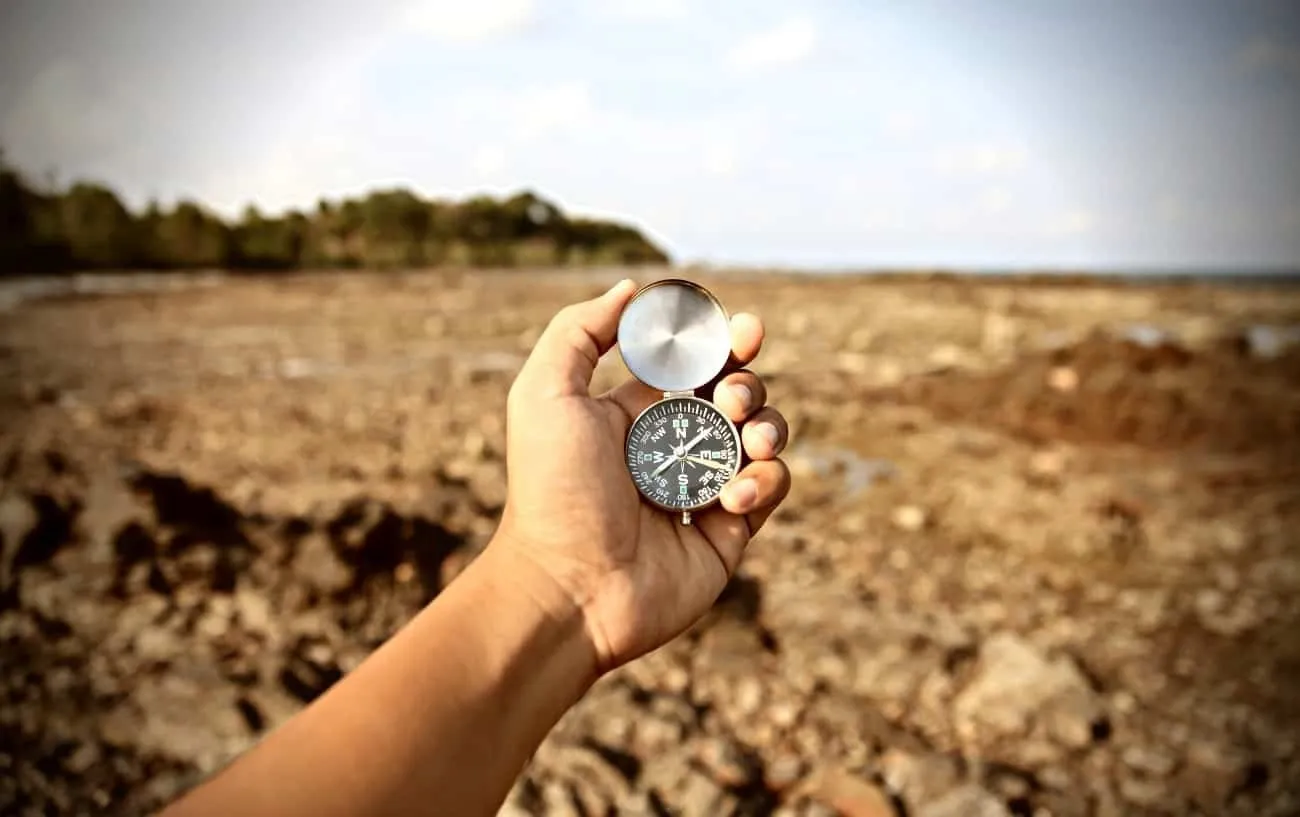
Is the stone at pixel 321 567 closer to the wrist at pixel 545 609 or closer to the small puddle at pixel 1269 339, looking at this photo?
the wrist at pixel 545 609

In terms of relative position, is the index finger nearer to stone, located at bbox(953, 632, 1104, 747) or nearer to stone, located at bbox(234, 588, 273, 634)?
stone, located at bbox(953, 632, 1104, 747)

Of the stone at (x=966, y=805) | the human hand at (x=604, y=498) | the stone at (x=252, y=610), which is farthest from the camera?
the stone at (x=252, y=610)

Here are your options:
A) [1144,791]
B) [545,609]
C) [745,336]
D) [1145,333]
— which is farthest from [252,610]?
[1145,333]

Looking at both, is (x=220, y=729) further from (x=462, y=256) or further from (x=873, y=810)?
(x=462, y=256)

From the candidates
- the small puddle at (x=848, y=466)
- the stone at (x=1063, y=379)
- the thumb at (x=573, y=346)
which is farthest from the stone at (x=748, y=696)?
the stone at (x=1063, y=379)

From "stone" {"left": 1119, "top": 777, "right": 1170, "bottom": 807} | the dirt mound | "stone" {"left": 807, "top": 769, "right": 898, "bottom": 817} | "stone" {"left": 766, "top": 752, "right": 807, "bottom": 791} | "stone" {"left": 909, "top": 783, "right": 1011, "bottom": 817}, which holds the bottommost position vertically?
"stone" {"left": 1119, "top": 777, "right": 1170, "bottom": 807}

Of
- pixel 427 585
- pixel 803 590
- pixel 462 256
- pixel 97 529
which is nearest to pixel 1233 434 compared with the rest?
pixel 803 590

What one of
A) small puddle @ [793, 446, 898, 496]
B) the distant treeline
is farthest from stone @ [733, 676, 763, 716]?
the distant treeline
